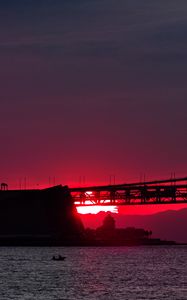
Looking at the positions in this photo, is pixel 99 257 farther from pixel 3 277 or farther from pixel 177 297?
pixel 177 297

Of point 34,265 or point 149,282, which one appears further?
point 34,265

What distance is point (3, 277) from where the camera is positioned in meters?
111

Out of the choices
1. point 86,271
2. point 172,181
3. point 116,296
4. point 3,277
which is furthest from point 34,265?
point 172,181

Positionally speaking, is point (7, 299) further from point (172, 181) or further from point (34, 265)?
point (172, 181)

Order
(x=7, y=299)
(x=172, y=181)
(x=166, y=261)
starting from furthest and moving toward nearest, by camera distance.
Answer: (x=172, y=181)
(x=166, y=261)
(x=7, y=299)

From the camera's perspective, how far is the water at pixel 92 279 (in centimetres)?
9300

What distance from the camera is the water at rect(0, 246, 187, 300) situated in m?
93.0

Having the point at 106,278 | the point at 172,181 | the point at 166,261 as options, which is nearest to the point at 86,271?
the point at 106,278

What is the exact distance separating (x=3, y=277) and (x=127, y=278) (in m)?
9.67

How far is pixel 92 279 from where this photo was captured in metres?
108

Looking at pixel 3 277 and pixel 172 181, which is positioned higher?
pixel 172 181

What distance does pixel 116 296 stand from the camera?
300 feet

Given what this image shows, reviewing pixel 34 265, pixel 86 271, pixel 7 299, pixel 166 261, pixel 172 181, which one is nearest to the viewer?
pixel 7 299

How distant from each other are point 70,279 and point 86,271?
42.9ft
